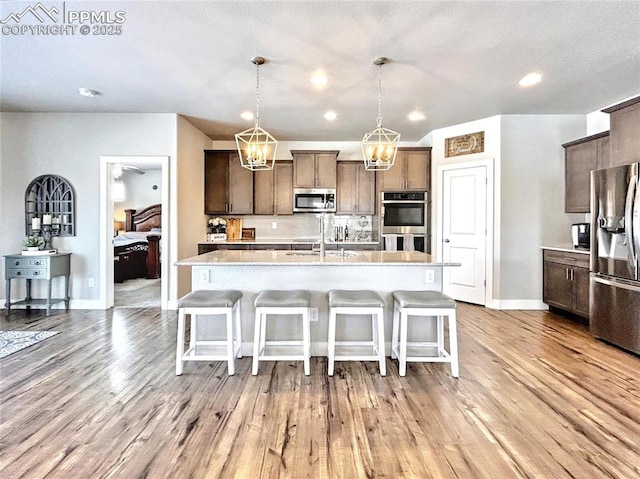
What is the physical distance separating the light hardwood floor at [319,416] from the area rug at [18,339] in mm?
166

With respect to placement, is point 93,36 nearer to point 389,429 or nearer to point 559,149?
point 389,429

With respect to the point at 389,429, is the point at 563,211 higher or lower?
higher

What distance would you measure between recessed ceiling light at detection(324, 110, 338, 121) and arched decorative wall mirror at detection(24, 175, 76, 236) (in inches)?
143

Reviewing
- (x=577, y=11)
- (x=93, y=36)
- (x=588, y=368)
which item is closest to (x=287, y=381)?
(x=588, y=368)

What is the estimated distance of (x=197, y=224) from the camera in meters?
5.68

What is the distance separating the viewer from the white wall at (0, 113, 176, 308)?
478cm

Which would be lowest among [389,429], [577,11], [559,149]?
[389,429]

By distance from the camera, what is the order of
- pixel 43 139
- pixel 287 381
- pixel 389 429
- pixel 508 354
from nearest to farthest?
pixel 389 429 → pixel 287 381 → pixel 508 354 → pixel 43 139

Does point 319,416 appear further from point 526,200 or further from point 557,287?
point 526,200

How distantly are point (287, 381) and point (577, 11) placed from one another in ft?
11.0

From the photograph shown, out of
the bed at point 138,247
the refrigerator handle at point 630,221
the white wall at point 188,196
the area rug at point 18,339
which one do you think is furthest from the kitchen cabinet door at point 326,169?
the bed at point 138,247

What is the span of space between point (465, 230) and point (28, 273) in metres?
5.96

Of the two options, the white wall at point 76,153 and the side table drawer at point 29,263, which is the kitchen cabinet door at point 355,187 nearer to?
the white wall at point 76,153

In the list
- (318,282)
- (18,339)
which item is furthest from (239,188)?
(18,339)
